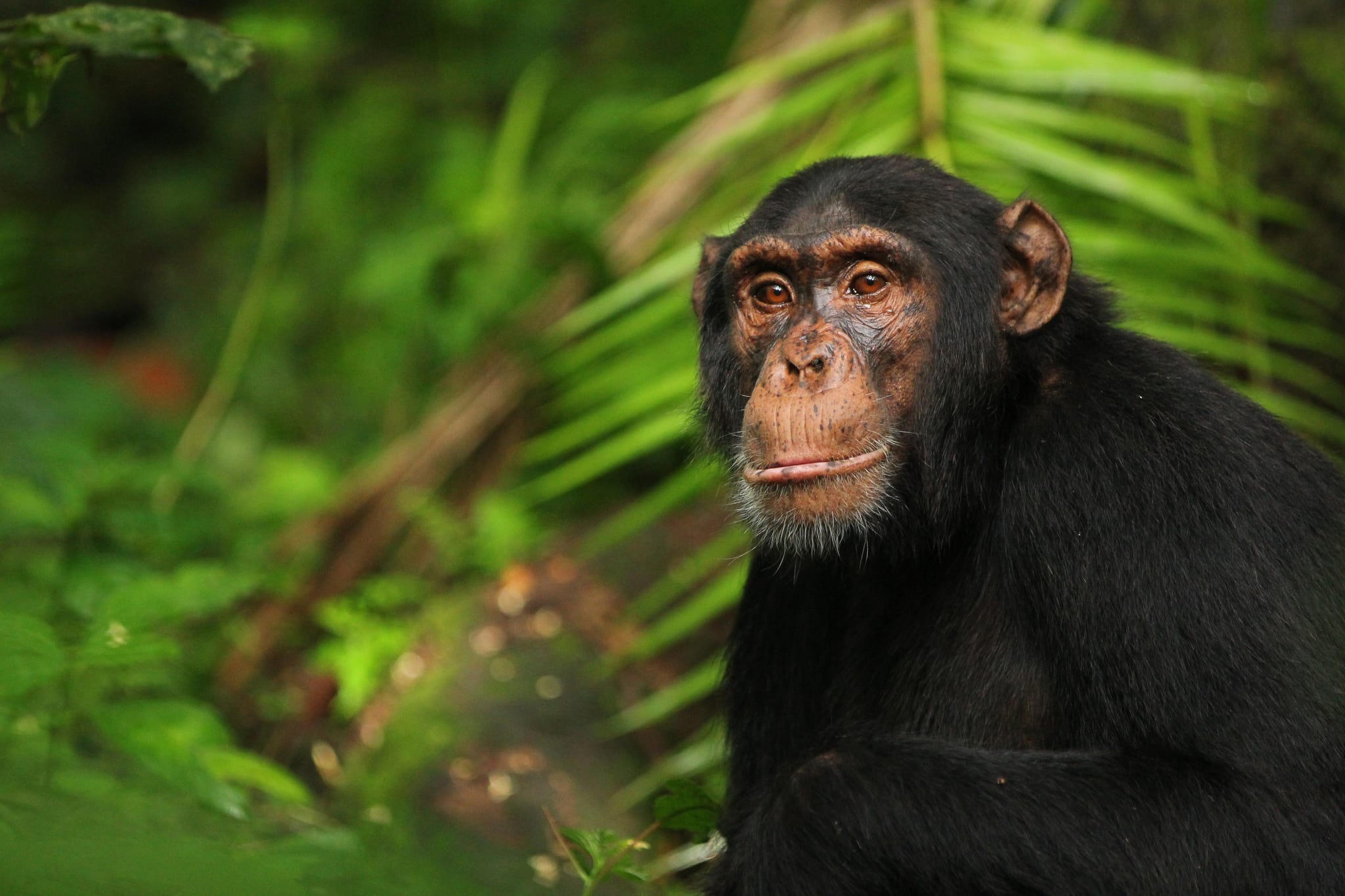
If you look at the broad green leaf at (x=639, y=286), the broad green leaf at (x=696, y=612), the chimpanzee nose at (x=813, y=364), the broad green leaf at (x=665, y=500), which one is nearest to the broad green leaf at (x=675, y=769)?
the broad green leaf at (x=696, y=612)

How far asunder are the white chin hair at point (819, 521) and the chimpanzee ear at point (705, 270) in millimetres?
859

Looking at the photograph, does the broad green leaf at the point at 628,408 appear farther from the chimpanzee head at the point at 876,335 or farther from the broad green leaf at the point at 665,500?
the chimpanzee head at the point at 876,335

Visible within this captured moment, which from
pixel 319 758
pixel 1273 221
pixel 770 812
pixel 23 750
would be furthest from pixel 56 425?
pixel 1273 221

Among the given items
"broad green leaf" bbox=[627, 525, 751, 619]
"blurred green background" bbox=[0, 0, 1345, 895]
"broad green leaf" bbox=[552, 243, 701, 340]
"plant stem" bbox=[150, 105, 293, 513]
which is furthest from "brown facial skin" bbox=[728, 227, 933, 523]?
"plant stem" bbox=[150, 105, 293, 513]

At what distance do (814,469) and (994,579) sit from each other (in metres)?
0.58

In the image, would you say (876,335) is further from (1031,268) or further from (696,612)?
(696,612)

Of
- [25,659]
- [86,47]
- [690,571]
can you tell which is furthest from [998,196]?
[25,659]

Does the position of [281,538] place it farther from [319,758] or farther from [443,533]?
[319,758]

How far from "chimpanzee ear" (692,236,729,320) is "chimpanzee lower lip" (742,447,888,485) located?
3.08ft

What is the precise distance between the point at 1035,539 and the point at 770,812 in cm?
96

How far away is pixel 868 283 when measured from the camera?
4.05 m

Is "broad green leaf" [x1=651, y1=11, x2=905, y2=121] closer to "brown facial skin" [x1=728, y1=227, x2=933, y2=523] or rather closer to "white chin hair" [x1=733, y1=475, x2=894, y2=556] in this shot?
"brown facial skin" [x1=728, y1=227, x2=933, y2=523]

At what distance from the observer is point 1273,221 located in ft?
22.5

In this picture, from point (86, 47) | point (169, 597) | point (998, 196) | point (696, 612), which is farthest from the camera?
point (696, 612)
